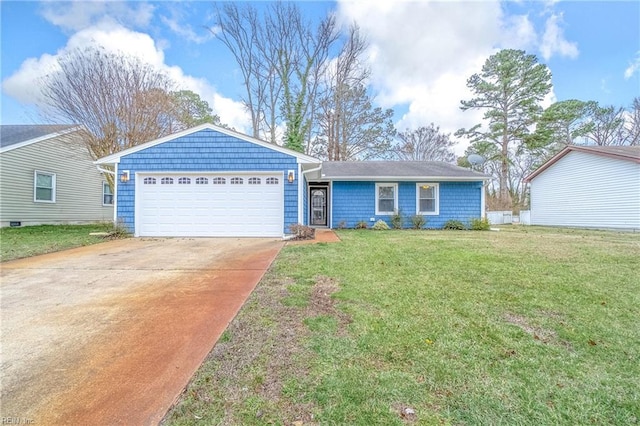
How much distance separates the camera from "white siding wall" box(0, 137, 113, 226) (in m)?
11.8

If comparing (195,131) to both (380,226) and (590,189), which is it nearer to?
(380,226)

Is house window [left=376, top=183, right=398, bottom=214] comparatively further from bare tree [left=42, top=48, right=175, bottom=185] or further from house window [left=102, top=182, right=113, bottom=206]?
house window [left=102, top=182, right=113, bottom=206]

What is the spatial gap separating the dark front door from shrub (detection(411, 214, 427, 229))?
159 inches

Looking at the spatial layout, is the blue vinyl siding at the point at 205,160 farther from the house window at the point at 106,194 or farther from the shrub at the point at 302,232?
the house window at the point at 106,194

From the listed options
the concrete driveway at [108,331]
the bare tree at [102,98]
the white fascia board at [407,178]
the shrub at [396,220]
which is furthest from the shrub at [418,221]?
the bare tree at [102,98]

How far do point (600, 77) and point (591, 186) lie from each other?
7.01 meters

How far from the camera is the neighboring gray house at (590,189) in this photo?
12156 millimetres

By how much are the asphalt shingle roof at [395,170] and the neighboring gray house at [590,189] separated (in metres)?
5.97

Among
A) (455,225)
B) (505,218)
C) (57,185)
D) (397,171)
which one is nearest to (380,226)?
(397,171)

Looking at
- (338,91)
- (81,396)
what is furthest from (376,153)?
(81,396)

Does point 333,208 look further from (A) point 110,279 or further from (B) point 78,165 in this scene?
(B) point 78,165

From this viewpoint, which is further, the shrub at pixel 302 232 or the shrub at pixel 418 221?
the shrub at pixel 418 221

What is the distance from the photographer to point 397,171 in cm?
1295

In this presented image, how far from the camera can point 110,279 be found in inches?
173
